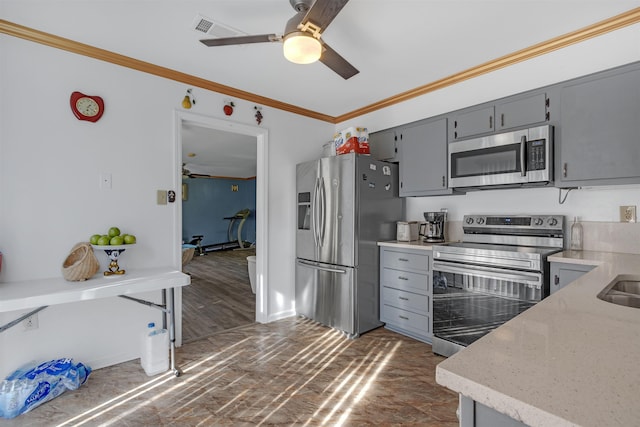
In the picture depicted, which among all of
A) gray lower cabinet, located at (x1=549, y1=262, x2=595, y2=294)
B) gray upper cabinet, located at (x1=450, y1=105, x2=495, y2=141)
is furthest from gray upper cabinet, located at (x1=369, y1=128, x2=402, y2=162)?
gray lower cabinet, located at (x1=549, y1=262, x2=595, y2=294)

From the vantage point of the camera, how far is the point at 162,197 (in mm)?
2688

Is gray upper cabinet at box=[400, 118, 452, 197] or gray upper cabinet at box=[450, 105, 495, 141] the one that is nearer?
gray upper cabinet at box=[450, 105, 495, 141]

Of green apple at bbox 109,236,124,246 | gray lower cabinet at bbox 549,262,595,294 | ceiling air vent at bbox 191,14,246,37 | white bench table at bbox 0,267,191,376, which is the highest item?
ceiling air vent at bbox 191,14,246,37

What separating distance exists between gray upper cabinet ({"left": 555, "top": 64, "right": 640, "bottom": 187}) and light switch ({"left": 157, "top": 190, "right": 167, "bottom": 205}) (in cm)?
313

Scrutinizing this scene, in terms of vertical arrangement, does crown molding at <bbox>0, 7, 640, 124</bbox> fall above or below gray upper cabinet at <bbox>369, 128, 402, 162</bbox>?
above

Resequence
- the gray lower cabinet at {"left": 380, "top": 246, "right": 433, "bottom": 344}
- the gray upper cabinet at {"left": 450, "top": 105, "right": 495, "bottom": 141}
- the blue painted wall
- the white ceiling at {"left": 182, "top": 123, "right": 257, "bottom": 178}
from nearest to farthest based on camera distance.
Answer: the gray upper cabinet at {"left": 450, "top": 105, "right": 495, "bottom": 141} → the gray lower cabinet at {"left": 380, "top": 246, "right": 433, "bottom": 344} → the white ceiling at {"left": 182, "top": 123, "right": 257, "bottom": 178} → the blue painted wall

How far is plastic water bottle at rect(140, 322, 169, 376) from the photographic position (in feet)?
7.50

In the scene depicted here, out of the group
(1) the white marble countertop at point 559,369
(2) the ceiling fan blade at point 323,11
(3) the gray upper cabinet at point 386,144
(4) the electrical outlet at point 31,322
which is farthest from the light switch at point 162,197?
(1) the white marble countertop at point 559,369

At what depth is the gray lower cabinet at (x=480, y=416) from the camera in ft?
1.66

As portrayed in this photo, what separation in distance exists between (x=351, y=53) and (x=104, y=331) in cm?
293

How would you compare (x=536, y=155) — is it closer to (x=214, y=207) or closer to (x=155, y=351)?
(x=155, y=351)

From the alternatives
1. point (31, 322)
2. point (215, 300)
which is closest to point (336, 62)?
point (31, 322)

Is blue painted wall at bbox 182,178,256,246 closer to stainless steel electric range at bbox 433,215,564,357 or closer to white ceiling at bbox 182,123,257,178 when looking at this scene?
white ceiling at bbox 182,123,257,178

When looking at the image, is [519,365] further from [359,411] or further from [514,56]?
[514,56]
